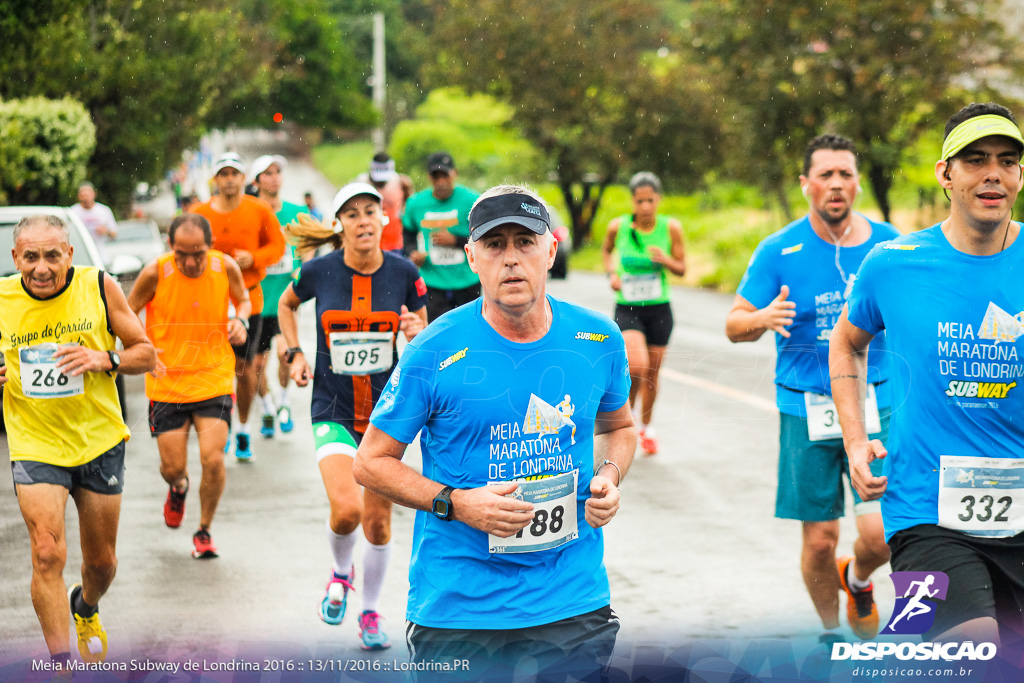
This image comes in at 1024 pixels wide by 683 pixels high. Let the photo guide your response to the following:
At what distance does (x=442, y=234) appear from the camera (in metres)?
8.50

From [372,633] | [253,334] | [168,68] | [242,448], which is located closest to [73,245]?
[253,334]

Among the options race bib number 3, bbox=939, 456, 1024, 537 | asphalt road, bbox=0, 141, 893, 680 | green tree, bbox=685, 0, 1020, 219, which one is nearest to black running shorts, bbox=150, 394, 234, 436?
asphalt road, bbox=0, 141, 893, 680

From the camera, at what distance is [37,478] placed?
178 inches

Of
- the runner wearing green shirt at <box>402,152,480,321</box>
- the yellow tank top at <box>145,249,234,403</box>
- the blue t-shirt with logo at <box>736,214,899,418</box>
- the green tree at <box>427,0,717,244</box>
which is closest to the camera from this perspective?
the blue t-shirt with logo at <box>736,214,899,418</box>

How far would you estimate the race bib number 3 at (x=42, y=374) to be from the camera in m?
4.54

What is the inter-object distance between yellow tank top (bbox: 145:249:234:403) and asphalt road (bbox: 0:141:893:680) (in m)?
0.81

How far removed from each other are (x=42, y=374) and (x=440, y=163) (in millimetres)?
4125

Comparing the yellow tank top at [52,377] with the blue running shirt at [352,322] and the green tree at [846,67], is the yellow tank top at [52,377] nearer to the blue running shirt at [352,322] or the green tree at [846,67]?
the blue running shirt at [352,322]

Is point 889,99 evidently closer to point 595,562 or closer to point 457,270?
point 457,270

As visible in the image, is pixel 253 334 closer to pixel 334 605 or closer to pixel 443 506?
pixel 334 605

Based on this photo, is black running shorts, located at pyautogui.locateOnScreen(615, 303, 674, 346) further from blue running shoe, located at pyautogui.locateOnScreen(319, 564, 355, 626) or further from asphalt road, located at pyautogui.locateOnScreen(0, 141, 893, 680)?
blue running shoe, located at pyautogui.locateOnScreen(319, 564, 355, 626)

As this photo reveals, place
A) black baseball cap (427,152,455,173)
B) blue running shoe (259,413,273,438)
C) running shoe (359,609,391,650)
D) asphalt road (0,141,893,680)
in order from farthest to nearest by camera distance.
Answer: blue running shoe (259,413,273,438)
black baseball cap (427,152,455,173)
asphalt road (0,141,893,680)
running shoe (359,609,391,650)

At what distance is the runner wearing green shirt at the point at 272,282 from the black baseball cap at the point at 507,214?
5.63 meters

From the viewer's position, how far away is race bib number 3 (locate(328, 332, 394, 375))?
539cm
